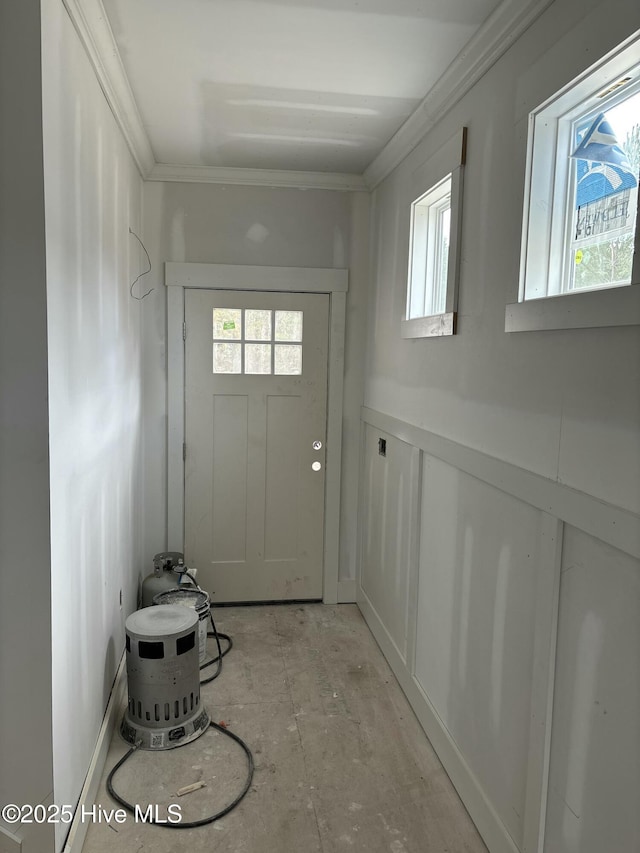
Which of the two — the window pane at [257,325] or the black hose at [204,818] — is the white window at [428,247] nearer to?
the window pane at [257,325]

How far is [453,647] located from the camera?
223 centimetres

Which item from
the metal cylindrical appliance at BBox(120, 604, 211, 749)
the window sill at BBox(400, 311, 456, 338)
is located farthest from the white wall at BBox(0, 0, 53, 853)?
the window sill at BBox(400, 311, 456, 338)

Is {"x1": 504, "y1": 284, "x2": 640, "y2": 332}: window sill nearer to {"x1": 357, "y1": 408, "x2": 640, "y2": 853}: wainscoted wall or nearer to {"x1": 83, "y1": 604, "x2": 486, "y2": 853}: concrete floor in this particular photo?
{"x1": 357, "y1": 408, "x2": 640, "y2": 853}: wainscoted wall

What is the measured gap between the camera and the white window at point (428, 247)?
2494 millimetres

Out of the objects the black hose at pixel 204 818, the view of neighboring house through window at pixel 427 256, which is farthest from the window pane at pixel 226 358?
the black hose at pixel 204 818

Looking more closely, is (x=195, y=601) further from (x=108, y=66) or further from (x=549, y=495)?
(x=108, y=66)

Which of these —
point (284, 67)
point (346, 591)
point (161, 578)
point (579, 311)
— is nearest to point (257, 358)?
point (161, 578)

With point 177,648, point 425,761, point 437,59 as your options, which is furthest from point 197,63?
point 425,761

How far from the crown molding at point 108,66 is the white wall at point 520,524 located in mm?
1246

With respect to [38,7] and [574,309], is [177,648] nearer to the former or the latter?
[574,309]

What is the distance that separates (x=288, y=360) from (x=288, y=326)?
203 millimetres

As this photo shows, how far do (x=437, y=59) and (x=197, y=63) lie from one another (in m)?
0.85

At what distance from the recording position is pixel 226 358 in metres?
3.60

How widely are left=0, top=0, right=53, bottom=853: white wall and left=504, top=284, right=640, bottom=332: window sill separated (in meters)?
1.28
